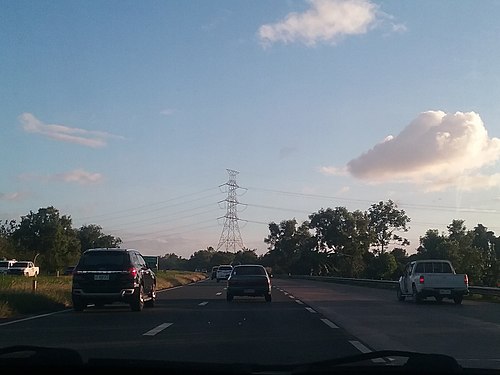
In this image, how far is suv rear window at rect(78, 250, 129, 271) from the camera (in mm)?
20422

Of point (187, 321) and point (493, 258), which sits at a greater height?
point (493, 258)

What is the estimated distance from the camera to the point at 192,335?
14102 mm

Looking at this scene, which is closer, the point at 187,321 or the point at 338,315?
the point at 187,321

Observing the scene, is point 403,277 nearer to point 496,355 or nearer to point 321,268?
point 496,355

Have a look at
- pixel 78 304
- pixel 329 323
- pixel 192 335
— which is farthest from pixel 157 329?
pixel 78 304

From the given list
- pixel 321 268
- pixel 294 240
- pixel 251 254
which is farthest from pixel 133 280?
pixel 251 254

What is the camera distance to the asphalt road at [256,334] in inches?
447

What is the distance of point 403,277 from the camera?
30578mm

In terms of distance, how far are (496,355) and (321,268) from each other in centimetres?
10674

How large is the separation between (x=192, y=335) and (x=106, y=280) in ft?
22.5

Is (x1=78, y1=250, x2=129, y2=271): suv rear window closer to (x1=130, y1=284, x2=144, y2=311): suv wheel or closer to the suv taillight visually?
the suv taillight

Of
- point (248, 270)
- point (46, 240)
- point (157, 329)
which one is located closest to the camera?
point (157, 329)

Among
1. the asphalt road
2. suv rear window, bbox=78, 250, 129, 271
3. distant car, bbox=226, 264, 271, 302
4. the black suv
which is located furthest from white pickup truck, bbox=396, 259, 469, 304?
suv rear window, bbox=78, 250, 129, 271

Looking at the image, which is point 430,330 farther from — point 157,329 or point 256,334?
point 157,329
